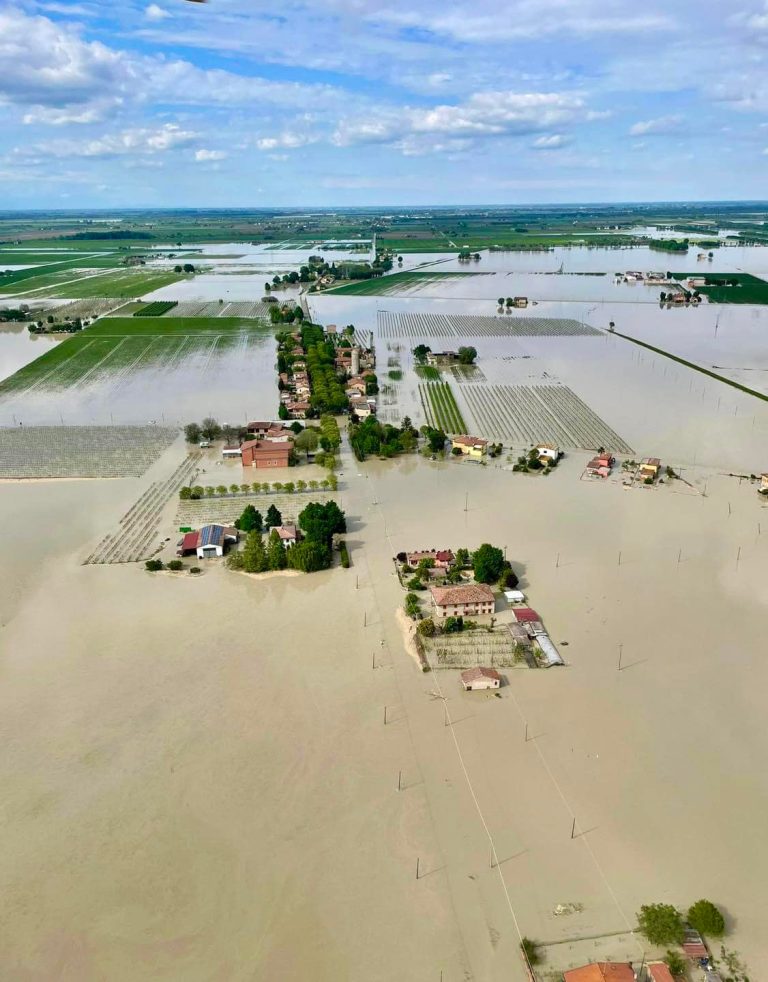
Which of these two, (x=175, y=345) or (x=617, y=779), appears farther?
(x=175, y=345)

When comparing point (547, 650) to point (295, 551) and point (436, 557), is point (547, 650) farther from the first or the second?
point (295, 551)

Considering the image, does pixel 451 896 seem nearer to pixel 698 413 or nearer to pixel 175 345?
pixel 698 413

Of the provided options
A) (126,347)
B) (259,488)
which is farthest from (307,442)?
(126,347)

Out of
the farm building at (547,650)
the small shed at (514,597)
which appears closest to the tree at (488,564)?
the small shed at (514,597)

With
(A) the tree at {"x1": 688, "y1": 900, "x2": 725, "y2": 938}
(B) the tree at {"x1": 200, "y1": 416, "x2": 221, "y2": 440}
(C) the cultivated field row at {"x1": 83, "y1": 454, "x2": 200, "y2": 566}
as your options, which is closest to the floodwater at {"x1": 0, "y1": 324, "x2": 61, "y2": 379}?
(B) the tree at {"x1": 200, "y1": 416, "x2": 221, "y2": 440}

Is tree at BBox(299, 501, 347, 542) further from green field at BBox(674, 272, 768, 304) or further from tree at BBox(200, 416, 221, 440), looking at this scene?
green field at BBox(674, 272, 768, 304)

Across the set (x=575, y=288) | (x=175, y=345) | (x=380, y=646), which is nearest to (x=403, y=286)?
(x=575, y=288)
